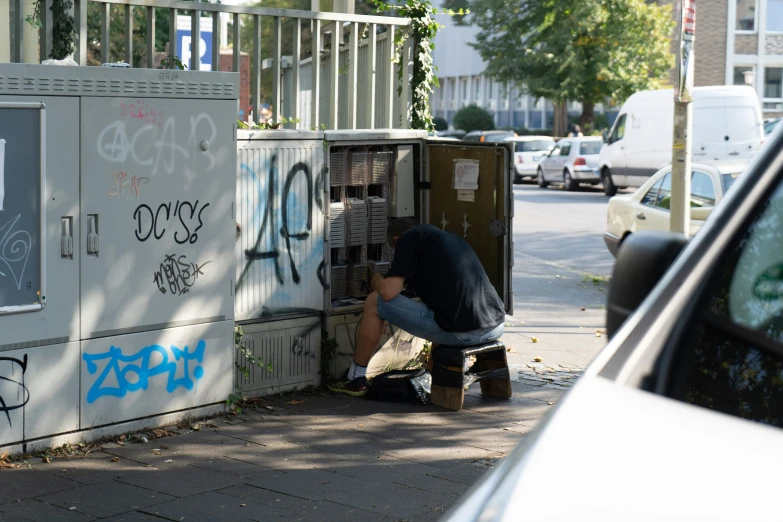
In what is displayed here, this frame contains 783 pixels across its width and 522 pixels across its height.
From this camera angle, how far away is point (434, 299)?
7.45 m

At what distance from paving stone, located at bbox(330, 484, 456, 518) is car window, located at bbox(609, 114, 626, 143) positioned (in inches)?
965

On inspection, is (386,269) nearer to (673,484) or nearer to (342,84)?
(342,84)

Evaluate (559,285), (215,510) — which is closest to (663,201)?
(559,285)

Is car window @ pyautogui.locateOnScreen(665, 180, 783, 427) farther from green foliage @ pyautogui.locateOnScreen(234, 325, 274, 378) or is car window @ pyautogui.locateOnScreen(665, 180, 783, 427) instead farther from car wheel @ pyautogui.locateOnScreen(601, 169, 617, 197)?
car wheel @ pyautogui.locateOnScreen(601, 169, 617, 197)

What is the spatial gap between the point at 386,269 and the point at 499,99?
2157 inches

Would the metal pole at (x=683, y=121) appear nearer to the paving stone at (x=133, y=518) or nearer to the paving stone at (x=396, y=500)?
the paving stone at (x=396, y=500)

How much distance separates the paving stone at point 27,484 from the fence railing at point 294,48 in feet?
8.03

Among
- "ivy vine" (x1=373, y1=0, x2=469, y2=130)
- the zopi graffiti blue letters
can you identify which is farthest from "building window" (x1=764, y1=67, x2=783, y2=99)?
the zopi graffiti blue letters

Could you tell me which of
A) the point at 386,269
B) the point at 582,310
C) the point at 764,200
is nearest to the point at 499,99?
the point at 582,310

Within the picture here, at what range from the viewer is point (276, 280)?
298 inches

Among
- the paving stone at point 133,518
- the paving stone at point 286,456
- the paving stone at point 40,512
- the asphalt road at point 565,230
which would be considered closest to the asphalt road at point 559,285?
the asphalt road at point 565,230

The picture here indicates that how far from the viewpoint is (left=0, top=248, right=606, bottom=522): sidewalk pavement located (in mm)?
5227

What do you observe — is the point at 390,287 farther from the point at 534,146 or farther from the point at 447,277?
the point at 534,146

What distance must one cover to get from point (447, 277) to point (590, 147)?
25.8m
